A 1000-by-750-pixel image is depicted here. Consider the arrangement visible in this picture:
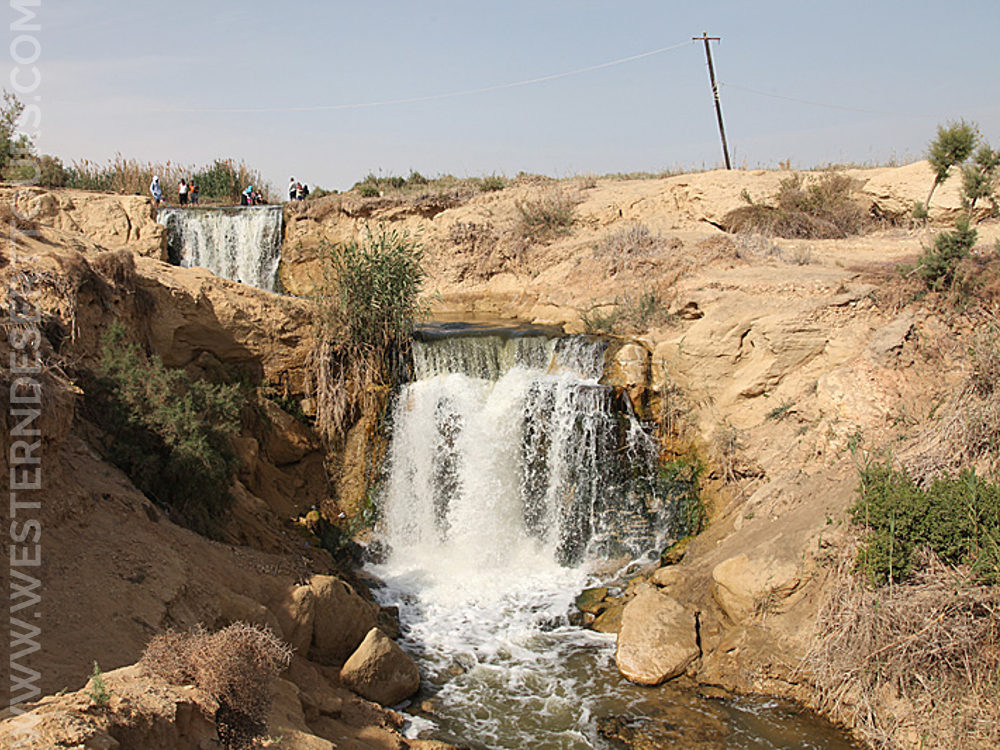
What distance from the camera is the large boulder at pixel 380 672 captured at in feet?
20.4

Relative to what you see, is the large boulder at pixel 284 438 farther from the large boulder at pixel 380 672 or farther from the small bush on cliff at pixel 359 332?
the large boulder at pixel 380 672

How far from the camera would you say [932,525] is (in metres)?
6.15

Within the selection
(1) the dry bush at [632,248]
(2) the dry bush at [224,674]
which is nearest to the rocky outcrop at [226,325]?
(2) the dry bush at [224,674]

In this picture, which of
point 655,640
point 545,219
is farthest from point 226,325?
point 545,219

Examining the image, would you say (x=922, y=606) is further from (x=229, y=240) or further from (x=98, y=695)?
(x=229, y=240)

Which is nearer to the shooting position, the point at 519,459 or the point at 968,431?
the point at 968,431

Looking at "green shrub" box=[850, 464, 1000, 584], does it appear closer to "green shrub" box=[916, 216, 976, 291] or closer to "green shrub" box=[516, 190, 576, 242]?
"green shrub" box=[916, 216, 976, 291]

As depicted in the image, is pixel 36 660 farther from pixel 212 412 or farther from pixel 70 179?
pixel 70 179

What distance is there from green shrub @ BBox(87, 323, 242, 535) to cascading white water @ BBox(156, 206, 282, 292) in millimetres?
9678

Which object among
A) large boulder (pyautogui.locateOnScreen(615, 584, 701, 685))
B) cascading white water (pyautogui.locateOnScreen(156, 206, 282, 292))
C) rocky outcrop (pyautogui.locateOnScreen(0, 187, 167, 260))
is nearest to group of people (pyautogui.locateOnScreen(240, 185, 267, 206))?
cascading white water (pyautogui.locateOnScreen(156, 206, 282, 292))

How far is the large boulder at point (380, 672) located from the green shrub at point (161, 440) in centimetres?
192

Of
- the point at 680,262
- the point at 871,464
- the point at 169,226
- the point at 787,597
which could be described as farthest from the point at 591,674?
the point at 169,226

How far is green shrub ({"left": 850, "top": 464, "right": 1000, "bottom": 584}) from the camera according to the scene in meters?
6.00

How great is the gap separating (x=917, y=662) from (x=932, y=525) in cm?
106
